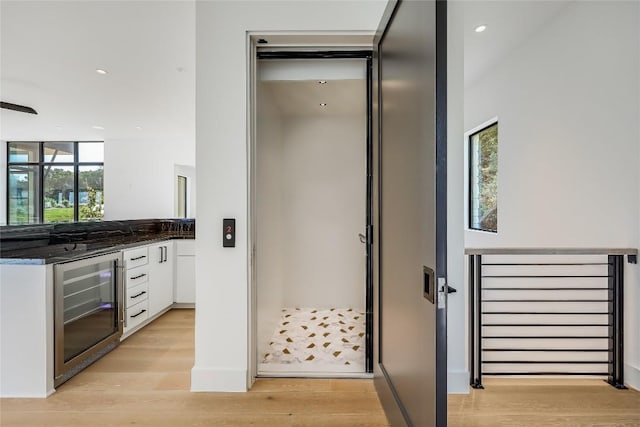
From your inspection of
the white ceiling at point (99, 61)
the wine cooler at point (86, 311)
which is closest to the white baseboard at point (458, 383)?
the wine cooler at point (86, 311)

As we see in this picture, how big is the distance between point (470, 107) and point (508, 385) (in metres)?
3.34

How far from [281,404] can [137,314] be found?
6.42 ft

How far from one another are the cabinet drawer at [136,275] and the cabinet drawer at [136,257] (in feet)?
0.15

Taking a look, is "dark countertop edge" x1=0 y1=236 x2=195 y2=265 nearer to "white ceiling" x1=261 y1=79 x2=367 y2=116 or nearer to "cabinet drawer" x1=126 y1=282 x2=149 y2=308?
"cabinet drawer" x1=126 y1=282 x2=149 y2=308

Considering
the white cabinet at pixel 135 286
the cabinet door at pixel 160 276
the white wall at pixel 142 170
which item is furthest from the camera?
the white wall at pixel 142 170

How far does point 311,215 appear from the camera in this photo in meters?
3.91

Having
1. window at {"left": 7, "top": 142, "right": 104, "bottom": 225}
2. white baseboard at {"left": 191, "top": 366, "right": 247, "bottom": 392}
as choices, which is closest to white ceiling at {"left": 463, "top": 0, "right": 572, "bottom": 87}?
white baseboard at {"left": 191, "top": 366, "right": 247, "bottom": 392}

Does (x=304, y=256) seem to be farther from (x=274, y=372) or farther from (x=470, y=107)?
(x=470, y=107)

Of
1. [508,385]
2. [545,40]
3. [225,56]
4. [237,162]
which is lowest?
[508,385]

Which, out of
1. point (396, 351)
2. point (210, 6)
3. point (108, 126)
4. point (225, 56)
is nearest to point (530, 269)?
point (396, 351)

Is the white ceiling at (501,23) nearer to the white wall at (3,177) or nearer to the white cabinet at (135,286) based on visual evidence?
the white cabinet at (135,286)

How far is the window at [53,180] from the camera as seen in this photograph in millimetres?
7418

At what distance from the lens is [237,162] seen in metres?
2.16

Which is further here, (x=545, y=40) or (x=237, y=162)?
(x=545, y=40)
